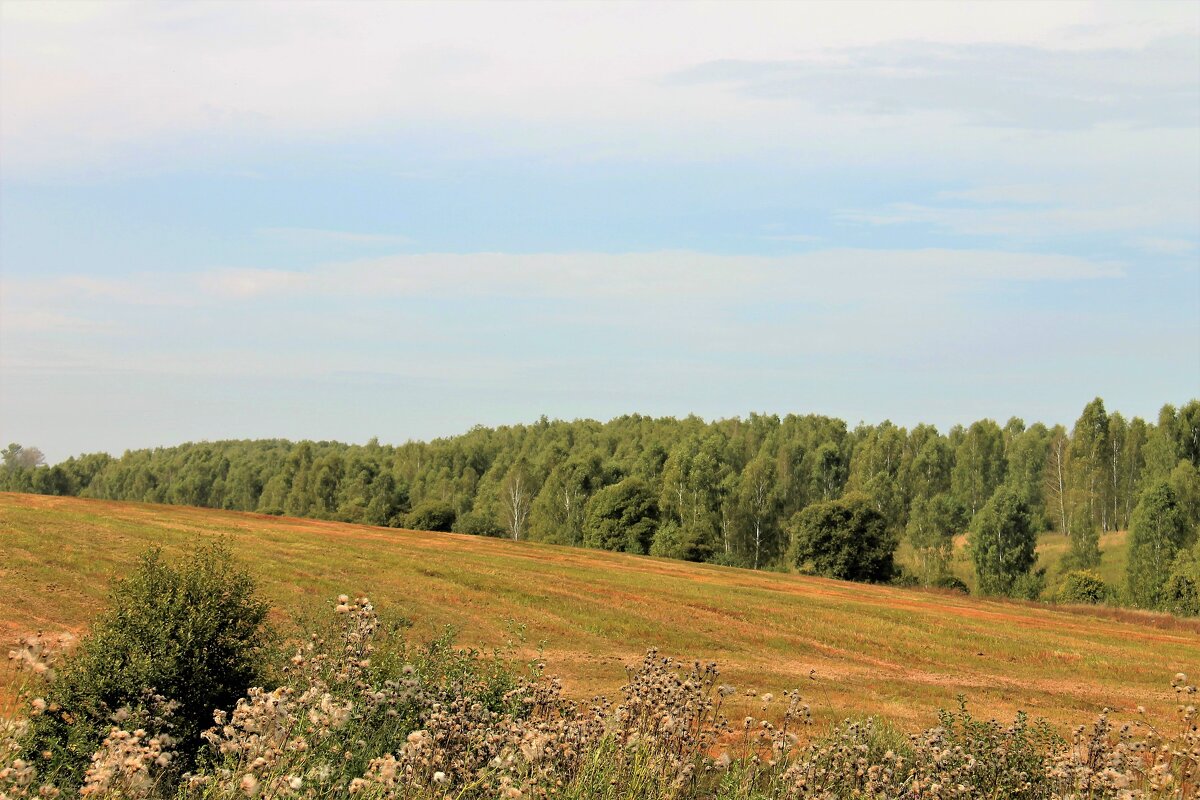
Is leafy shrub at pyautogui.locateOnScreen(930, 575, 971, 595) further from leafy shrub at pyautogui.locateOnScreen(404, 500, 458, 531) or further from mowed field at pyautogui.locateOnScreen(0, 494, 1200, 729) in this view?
leafy shrub at pyautogui.locateOnScreen(404, 500, 458, 531)

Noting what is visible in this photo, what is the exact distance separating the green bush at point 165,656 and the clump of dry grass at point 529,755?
4.65 feet

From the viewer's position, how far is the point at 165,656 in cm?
1452

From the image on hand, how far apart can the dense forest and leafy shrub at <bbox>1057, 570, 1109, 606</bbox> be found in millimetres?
249

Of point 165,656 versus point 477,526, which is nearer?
point 165,656

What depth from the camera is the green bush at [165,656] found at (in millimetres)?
14121

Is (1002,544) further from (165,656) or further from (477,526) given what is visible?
(165,656)

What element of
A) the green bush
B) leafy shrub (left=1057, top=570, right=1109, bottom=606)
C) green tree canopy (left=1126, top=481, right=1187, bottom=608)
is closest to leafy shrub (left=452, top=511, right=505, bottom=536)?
leafy shrub (left=1057, top=570, right=1109, bottom=606)

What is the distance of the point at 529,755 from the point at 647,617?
2929 centimetres

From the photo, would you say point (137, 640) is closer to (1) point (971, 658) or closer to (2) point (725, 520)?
(1) point (971, 658)

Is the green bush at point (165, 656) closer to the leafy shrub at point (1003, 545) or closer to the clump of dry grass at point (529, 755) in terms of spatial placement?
the clump of dry grass at point (529, 755)

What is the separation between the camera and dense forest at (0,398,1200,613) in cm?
8412

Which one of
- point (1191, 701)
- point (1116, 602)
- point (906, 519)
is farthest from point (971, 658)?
point (906, 519)

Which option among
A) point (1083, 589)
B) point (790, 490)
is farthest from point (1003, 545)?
point (790, 490)

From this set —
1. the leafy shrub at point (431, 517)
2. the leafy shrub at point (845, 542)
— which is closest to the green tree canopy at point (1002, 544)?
the leafy shrub at point (845, 542)
